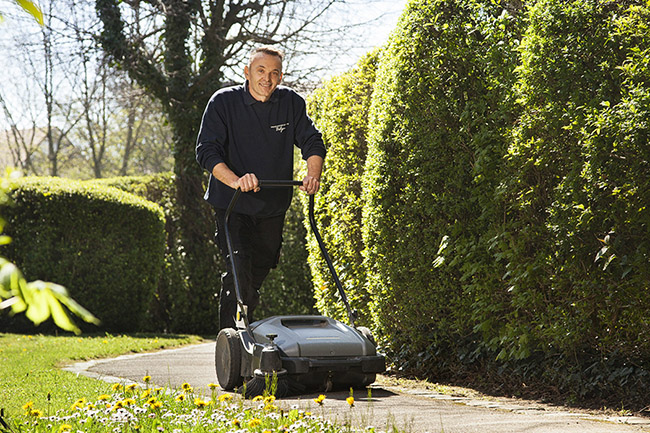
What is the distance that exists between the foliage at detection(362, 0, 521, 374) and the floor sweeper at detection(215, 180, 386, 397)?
0.89 m

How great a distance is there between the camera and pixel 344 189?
6633 mm

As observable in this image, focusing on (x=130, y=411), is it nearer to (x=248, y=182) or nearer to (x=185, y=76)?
(x=248, y=182)

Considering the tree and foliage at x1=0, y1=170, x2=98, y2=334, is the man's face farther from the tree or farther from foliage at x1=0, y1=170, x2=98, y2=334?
the tree

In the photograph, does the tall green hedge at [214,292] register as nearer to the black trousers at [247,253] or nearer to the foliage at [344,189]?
the foliage at [344,189]

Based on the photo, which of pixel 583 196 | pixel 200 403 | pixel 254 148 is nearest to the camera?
pixel 200 403

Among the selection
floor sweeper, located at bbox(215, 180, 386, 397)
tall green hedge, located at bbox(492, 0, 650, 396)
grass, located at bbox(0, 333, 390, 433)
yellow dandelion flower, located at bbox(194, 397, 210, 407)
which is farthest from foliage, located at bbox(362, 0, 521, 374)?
yellow dandelion flower, located at bbox(194, 397, 210, 407)

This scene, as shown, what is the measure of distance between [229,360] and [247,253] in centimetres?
85

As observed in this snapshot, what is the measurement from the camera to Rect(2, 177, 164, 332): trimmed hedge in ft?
33.4

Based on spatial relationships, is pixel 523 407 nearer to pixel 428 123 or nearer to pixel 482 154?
pixel 482 154

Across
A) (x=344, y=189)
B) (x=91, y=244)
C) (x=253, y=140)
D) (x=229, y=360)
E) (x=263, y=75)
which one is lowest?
(x=229, y=360)

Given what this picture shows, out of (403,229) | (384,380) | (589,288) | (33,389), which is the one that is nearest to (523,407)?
(589,288)

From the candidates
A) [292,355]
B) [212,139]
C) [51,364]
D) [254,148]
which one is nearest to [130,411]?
[292,355]

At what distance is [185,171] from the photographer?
12.1m

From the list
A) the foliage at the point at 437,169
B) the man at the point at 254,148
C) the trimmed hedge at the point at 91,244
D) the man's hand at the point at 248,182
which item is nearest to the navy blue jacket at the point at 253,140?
the man at the point at 254,148
